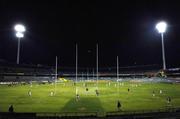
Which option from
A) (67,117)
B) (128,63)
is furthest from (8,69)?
(67,117)

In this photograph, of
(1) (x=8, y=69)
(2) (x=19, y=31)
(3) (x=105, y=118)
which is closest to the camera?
(3) (x=105, y=118)

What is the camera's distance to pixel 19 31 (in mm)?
78500

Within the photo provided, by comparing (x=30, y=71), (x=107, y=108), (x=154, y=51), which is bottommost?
(x=107, y=108)

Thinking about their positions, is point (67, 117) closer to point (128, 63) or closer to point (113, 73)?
point (113, 73)

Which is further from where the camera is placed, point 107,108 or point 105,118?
point 107,108

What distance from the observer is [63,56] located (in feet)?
418

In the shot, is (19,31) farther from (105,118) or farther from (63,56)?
(105,118)

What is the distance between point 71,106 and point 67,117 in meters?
13.3

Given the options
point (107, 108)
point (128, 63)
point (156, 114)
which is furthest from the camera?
point (128, 63)

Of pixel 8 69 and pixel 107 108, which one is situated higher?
pixel 8 69

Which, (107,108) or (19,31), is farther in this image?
(19,31)

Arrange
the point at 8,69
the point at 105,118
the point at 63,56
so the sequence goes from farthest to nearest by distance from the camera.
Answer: the point at 63,56 < the point at 8,69 < the point at 105,118

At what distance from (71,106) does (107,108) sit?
520 centimetres

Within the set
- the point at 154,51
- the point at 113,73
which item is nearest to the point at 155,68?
the point at 154,51
